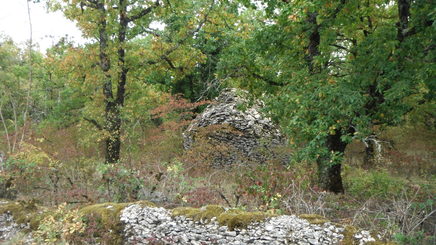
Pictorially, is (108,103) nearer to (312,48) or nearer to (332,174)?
(312,48)

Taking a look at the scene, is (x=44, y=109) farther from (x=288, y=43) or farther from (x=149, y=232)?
(x=149, y=232)

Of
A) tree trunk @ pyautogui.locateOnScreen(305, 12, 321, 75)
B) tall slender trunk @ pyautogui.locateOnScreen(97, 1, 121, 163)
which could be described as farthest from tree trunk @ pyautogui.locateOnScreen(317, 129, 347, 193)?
tall slender trunk @ pyautogui.locateOnScreen(97, 1, 121, 163)

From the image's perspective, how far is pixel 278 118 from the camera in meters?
8.66

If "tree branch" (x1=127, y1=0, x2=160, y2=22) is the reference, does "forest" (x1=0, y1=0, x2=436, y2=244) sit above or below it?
below

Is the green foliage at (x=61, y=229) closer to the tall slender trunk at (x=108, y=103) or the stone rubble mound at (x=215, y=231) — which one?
the stone rubble mound at (x=215, y=231)

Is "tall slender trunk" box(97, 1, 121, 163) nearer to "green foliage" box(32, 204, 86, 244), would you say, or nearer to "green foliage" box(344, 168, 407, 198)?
"green foliage" box(32, 204, 86, 244)

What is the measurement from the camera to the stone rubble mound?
136 inches

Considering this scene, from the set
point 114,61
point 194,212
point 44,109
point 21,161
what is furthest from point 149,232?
point 44,109

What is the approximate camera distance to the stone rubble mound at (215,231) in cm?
346

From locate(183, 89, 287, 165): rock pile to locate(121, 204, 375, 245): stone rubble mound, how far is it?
7367 mm

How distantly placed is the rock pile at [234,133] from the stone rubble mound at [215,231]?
7367mm

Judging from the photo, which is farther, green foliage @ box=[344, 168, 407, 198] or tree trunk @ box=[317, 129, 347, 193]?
green foliage @ box=[344, 168, 407, 198]

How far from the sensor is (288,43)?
8.27m

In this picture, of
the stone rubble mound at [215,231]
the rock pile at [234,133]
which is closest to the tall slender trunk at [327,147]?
the rock pile at [234,133]
